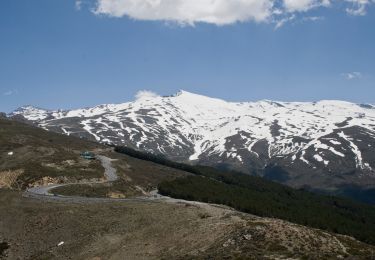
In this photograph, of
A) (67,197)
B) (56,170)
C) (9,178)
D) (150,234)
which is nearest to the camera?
(150,234)

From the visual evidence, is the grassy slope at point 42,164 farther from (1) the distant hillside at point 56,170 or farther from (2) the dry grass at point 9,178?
(2) the dry grass at point 9,178

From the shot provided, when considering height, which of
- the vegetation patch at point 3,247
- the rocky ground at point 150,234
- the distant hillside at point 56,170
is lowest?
the distant hillside at point 56,170

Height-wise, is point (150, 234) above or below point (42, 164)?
above

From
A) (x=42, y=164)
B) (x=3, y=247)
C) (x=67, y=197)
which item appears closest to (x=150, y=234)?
(x=3, y=247)

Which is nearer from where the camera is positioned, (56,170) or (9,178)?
(9,178)

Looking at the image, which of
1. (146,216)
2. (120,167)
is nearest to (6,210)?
(146,216)

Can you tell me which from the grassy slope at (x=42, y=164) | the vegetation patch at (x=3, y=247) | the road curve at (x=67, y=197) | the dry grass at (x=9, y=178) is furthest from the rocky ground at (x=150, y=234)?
the grassy slope at (x=42, y=164)

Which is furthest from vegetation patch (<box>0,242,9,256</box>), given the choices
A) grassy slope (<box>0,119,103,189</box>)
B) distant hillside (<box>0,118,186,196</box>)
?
grassy slope (<box>0,119,103,189</box>)

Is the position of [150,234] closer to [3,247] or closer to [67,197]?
[3,247]

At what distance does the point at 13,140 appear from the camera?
18625 cm

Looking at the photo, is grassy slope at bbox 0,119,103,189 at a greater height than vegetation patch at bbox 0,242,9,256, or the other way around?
vegetation patch at bbox 0,242,9,256

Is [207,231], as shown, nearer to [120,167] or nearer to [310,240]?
[310,240]

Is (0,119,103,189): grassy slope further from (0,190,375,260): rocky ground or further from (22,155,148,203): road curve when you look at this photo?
(0,190,375,260): rocky ground

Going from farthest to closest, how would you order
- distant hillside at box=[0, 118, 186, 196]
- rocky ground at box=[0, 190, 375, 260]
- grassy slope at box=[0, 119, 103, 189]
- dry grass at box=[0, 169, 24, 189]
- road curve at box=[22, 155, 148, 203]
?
grassy slope at box=[0, 119, 103, 189], distant hillside at box=[0, 118, 186, 196], dry grass at box=[0, 169, 24, 189], road curve at box=[22, 155, 148, 203], rocky ground at box=[0, 190, 375, 260]
